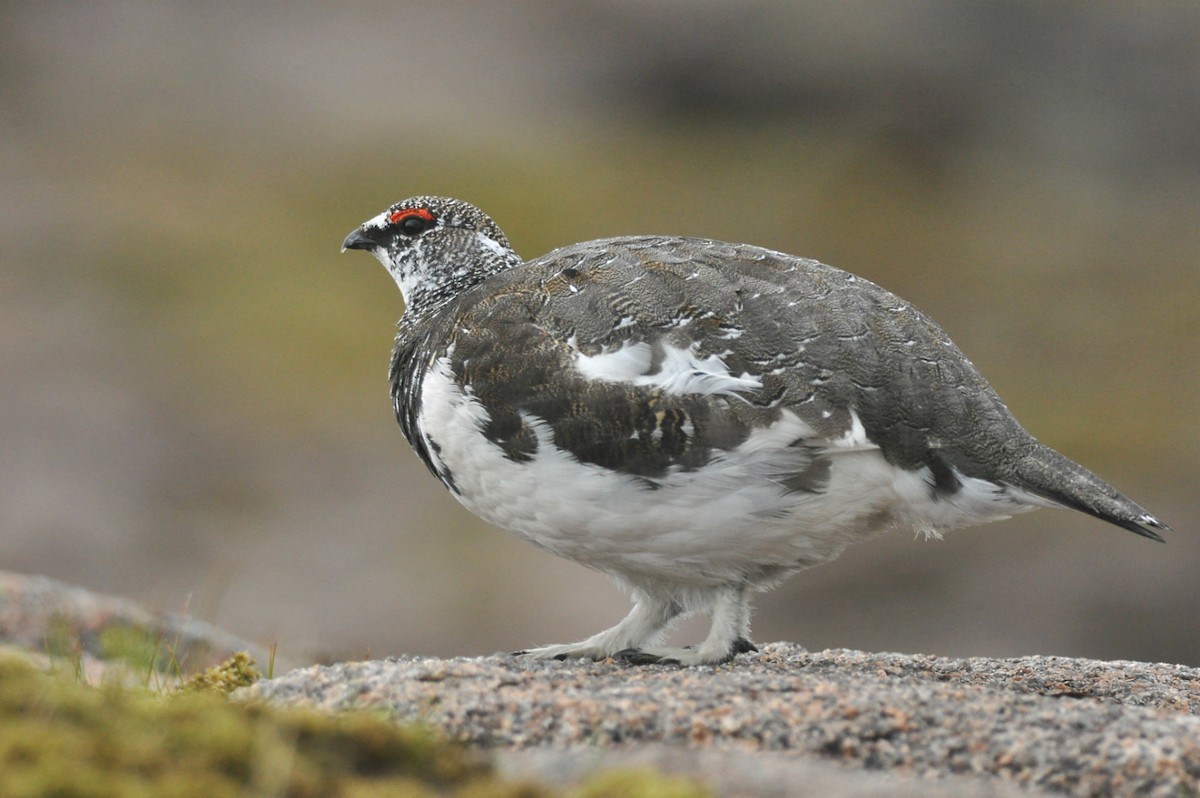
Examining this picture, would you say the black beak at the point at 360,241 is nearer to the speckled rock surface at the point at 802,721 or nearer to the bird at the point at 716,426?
the bird at the point at 716,426

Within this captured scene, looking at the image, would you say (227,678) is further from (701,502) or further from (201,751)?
(201,751)

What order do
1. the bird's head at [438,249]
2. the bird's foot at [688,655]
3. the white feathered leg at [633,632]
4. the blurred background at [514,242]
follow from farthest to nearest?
the blurred background at [514,242] → the bird's head at [438,249] → the white feathered leg at [633,632] → the bird's foot at [688,655]

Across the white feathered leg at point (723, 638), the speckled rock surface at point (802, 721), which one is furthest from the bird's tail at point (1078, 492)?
the white feathered leg at point (723, 638)

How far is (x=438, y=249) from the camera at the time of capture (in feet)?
18.5

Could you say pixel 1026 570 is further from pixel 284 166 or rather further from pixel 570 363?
pixel 284 166

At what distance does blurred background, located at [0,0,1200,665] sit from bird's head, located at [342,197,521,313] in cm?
391

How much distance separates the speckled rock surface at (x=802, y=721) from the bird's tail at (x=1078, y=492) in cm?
74

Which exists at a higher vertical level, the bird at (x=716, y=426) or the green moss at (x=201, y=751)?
the bird at (x=716, y=426)

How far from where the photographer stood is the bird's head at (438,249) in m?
5.61

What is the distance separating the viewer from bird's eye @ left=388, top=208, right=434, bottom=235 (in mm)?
5707

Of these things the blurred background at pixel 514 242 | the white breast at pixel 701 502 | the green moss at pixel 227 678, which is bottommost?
the green moss at pixel 227 678

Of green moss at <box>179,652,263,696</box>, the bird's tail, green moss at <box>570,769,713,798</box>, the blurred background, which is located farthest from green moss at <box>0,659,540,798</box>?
the blurred background

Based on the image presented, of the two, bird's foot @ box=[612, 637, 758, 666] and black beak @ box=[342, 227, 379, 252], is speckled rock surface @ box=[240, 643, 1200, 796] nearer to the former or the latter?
bird's foot @ box=[612, 637, 758, 666]

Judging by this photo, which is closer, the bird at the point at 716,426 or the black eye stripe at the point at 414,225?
the bird at the point at 716,426
